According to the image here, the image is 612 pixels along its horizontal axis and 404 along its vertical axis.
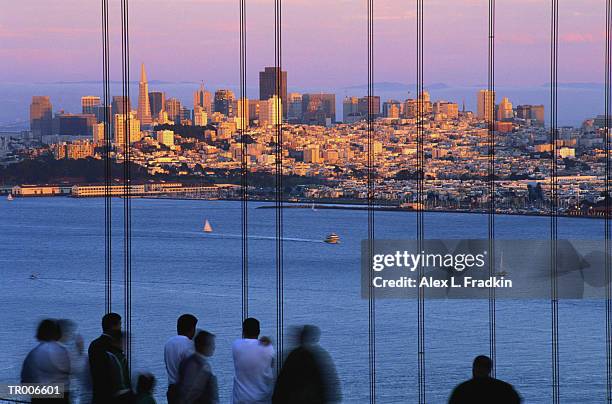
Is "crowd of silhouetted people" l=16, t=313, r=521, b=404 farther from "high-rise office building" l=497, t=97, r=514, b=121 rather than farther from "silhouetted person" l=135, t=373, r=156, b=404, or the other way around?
"high-rise office building" l=497, t=97, r=514, b=121

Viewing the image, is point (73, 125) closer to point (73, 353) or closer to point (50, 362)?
point (73, 353)

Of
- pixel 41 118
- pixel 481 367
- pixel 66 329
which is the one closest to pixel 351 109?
pixel 41 118

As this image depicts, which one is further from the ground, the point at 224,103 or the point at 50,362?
the point at 224,103

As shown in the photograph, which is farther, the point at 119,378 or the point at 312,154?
the point at 312,154

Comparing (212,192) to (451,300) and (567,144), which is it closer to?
(451,300)

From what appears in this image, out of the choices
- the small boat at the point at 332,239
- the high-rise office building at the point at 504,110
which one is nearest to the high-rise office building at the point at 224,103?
the high-rise office building at the point at 504,110

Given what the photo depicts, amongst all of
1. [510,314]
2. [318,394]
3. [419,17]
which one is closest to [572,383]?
[510,314]

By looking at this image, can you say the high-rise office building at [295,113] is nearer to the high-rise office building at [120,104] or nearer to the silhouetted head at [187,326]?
the high-rise office building at [120,104]
